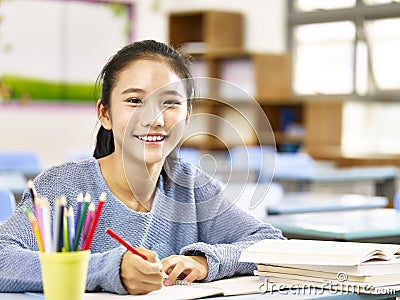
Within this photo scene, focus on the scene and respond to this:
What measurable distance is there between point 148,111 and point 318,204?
2.07m

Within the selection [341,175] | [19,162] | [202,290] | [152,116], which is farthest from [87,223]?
[19,162]

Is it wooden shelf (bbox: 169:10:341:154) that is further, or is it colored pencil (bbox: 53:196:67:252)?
wooden shelf (bbox: 169:10:341:154)

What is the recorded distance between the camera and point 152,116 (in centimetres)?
181

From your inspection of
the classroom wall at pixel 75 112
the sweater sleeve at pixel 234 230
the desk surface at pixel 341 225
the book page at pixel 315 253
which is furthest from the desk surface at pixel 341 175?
the book page at pixel 315 253

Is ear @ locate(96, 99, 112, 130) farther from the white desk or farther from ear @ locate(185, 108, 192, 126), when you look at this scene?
the white desk

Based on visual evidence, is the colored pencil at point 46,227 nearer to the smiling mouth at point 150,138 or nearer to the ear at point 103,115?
the smiling mouth at point 150,138

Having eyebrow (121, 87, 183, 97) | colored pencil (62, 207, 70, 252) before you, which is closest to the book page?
eyebrow (121, 87, 183, 97)

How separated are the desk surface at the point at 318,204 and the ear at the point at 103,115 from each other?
5.31ft

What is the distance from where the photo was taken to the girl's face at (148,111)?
5.92 feet

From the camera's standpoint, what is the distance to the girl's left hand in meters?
1.74

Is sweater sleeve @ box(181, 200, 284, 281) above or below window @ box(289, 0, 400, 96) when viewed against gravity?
below

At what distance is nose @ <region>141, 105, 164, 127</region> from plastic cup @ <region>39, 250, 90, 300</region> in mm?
432

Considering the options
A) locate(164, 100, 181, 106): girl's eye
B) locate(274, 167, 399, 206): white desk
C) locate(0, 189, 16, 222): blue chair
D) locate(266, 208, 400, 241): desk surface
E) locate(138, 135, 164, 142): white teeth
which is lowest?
locate(274, 167, 399, 206): white desk

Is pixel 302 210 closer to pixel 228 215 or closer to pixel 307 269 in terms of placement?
pixel 228 215
